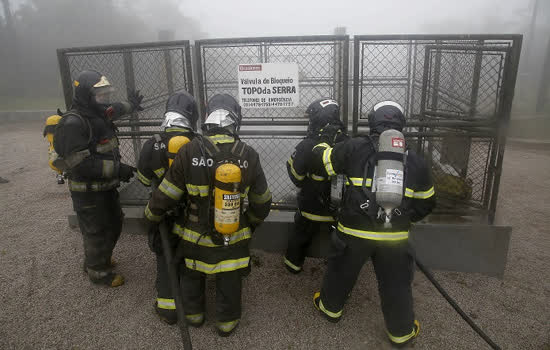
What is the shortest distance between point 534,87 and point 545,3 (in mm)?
4842

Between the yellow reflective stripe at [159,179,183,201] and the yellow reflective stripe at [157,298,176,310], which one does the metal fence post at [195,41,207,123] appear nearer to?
the yellow reflective stripe at [159,179,183,201]

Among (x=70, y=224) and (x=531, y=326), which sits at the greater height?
(x=70, y=224)

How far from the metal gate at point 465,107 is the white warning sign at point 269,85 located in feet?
2.21

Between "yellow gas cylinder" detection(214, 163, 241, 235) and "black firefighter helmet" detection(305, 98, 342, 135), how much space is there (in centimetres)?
118

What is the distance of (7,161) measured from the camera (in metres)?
9.38

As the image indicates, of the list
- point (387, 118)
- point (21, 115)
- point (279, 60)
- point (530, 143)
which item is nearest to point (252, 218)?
A: point (387, 118)

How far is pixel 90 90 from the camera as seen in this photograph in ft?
11.2

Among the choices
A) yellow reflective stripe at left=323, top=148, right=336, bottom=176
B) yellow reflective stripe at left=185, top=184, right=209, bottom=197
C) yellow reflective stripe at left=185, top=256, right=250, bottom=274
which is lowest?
yellow reflective stripe at left=185, top=256, right=250, bottom=274

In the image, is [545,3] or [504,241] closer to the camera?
[504,241]

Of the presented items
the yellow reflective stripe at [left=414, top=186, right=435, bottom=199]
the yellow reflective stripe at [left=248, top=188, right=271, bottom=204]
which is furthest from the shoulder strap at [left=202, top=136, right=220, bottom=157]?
the yellow reflective stripe at [left=414, top=186, right=435, bottom=199]

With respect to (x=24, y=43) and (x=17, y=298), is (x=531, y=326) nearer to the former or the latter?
(x=17, y=298)

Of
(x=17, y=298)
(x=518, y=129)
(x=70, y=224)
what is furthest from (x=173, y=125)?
(x=518, y=129)

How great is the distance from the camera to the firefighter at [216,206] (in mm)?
2693

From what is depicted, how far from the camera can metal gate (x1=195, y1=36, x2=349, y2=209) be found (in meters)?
3.87
